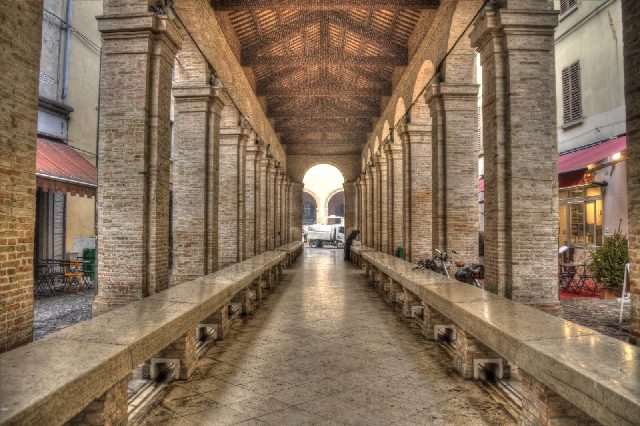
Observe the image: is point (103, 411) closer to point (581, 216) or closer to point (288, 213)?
point (581, 216)

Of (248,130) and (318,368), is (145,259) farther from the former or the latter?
(248,130)

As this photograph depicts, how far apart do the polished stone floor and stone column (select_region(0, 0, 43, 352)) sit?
4.32ft

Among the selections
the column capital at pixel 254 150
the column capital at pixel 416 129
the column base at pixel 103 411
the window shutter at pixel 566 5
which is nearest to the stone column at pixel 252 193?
the column capital at pixel 254 150

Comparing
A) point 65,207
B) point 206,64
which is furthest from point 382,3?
point 65,207

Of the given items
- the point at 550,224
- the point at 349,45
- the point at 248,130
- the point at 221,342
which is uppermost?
the point at 349,45

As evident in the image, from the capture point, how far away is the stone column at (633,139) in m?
3.25

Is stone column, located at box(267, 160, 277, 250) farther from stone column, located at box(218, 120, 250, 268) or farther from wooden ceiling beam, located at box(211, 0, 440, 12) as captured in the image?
wooden ceiling beam, located at box(211, 0, 440, 12)

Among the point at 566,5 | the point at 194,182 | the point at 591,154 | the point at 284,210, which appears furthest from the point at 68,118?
the point at 566,5

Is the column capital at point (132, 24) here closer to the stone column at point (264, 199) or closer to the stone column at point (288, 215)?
the stone column at point (264, 199)

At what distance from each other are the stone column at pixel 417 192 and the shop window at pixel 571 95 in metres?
4.38

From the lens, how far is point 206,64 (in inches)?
330

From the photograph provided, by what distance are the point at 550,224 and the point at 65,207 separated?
11.7m

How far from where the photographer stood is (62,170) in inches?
359

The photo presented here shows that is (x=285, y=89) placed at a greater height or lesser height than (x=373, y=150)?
greater
